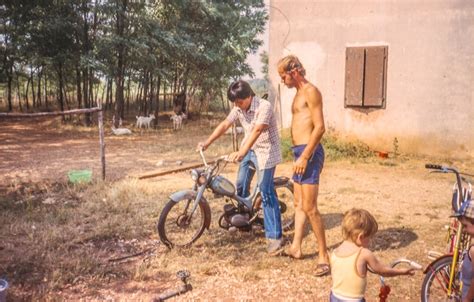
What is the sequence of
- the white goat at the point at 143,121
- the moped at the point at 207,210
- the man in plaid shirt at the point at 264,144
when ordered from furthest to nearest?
the white goat at the point at 143,121 < the moped at the point at 207,210 < the man in plaid shirt at the point at 264,144

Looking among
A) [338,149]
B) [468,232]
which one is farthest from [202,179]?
[338,149]

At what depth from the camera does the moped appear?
4789 millimetres

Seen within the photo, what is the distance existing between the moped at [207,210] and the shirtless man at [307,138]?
843mm

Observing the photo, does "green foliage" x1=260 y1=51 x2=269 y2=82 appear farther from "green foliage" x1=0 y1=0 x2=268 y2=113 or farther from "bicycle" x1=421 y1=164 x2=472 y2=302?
"bicycle" x1=421 y1=164 x2=472 y2=302

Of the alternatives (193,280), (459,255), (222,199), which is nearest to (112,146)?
(222,199)

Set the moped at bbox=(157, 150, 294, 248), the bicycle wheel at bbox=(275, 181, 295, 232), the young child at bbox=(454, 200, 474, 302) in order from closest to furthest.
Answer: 1. the young child at bbox=(454, 200, 474, 302)
2. the moped at bbox=(157, 150, 294, 248)
3. the bicycle wheel at bbox=(275, 181, 295, 232)

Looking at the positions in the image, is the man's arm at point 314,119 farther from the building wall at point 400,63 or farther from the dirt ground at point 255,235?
the building wall at point 400,63

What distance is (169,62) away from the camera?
70.2 ft

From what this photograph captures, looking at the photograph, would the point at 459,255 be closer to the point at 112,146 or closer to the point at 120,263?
the point at 120,263

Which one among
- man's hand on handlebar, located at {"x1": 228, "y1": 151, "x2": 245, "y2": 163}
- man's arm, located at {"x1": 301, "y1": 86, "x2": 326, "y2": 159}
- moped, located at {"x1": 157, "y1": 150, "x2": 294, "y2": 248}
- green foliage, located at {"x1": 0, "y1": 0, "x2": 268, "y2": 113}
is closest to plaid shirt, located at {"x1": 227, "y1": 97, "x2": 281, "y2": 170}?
man's hand on handlebar, located at {"x1": 228, "y1": 151, "x2": 245, "y2": 163}

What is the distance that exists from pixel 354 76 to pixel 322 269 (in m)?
7.38

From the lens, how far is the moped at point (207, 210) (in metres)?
4.79

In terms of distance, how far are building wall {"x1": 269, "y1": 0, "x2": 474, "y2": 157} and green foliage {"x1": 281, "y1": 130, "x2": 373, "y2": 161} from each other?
0.26 meters

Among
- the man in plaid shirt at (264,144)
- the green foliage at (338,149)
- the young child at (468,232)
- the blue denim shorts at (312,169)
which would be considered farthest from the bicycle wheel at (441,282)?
the green foliage at (338,149)
